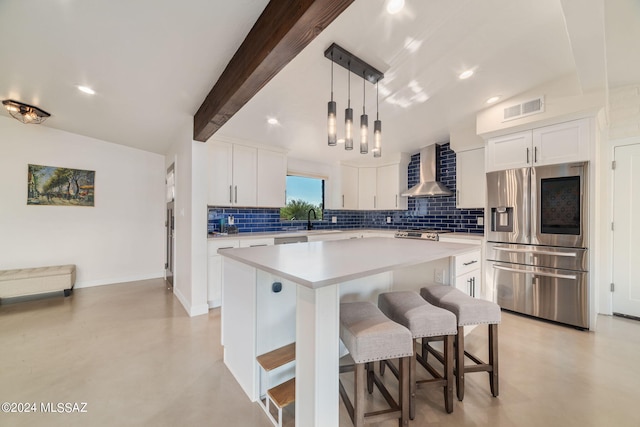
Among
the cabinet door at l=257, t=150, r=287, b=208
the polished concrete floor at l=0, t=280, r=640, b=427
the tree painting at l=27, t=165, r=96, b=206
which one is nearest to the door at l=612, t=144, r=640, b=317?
the polished concrete floor at l=0, t=280, r=640, b=427

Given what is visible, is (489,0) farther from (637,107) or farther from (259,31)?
(637,107)

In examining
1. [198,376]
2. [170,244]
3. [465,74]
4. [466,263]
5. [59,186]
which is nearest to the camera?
[198,376]

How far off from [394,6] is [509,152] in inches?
93.4

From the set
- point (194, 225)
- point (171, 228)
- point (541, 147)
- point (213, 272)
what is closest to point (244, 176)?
point (194, 225)

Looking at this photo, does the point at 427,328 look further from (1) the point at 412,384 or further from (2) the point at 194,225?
(2) the point at 194,225

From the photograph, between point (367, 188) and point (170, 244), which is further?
point (367, 188)

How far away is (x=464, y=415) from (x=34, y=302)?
4.97 meters

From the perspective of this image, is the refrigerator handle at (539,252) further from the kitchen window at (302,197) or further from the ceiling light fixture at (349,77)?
the kitchen window at (302,197)

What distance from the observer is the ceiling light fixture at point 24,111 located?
8.55 ft

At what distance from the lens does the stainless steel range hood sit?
12.8ft

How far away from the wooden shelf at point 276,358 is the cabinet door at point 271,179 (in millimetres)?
2513

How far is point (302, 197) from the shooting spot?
15.0ft

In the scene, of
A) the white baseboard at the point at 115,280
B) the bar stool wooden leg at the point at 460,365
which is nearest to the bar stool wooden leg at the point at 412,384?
the bar stool wooden leg at the point at 460,365

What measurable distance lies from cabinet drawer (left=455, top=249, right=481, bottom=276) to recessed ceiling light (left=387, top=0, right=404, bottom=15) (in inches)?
69.9
